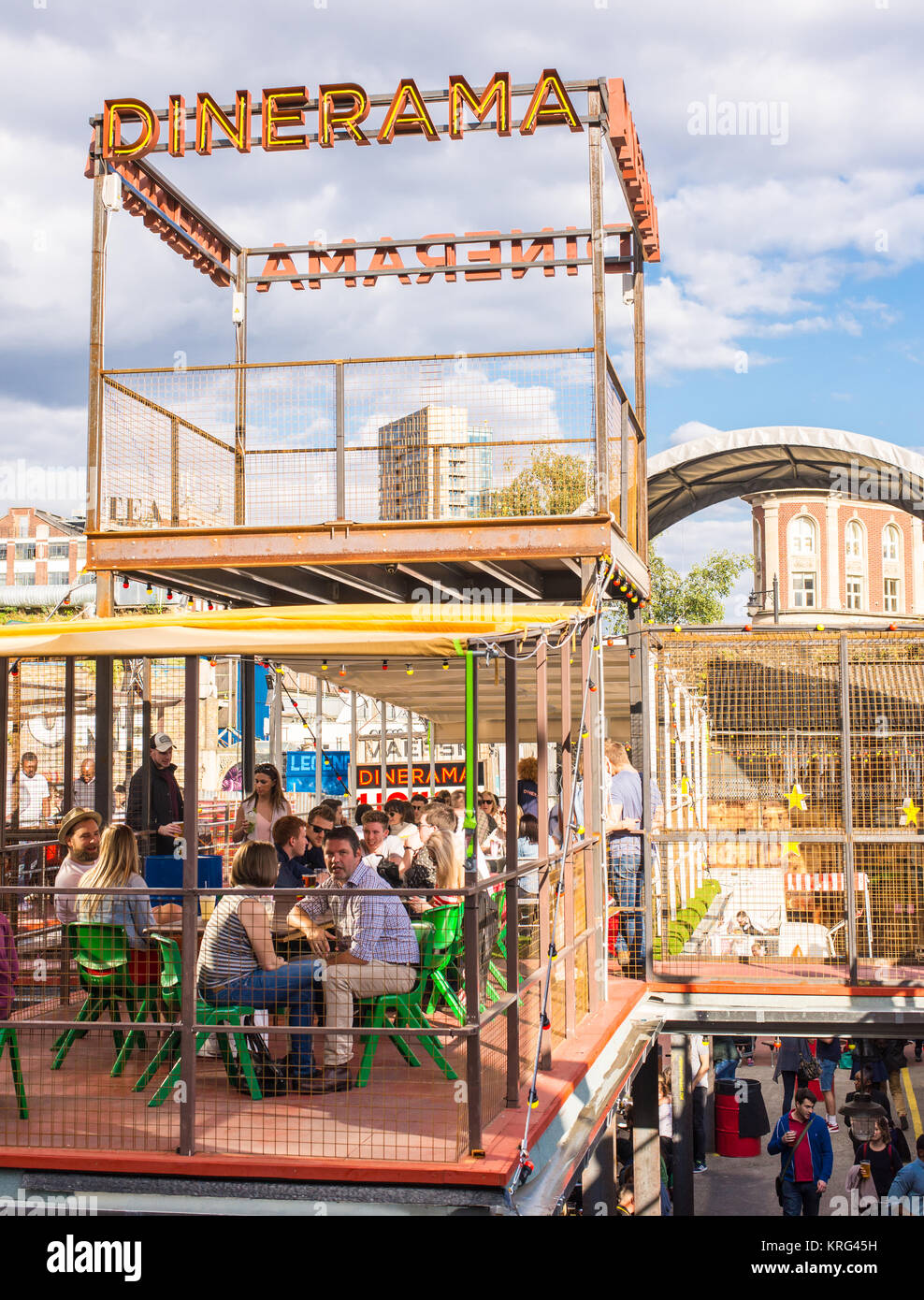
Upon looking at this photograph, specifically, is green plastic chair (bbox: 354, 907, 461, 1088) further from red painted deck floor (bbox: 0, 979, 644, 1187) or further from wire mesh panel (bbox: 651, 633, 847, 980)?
wire mesh panel (bbox: 651, 633, 847, 980)

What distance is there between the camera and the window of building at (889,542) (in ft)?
218

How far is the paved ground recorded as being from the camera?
561 inches

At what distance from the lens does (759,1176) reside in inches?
624

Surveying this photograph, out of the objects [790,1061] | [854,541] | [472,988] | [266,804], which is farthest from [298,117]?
[854,541]

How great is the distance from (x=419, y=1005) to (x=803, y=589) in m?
60.2

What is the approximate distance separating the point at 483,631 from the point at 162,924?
316cm

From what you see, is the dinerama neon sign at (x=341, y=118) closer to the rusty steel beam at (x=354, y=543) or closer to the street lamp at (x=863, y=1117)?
the rusty steel beam at (x=354, y=543)

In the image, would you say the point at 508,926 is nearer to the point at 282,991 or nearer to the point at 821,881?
the point at 282,991

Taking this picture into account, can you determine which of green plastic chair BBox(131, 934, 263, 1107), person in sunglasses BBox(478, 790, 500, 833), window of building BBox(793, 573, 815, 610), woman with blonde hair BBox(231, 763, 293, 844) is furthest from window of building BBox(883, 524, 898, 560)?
green plastic chair BBox(131, 934, 263, 1107)

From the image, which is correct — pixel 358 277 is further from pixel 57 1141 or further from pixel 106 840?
pixel 57 1141

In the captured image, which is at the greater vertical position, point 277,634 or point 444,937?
point 277,634

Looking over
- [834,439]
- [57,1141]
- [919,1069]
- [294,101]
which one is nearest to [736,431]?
[834,439]

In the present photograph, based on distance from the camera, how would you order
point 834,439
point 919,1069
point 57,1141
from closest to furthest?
point 57,1141, point 834,439, point 919,1069
